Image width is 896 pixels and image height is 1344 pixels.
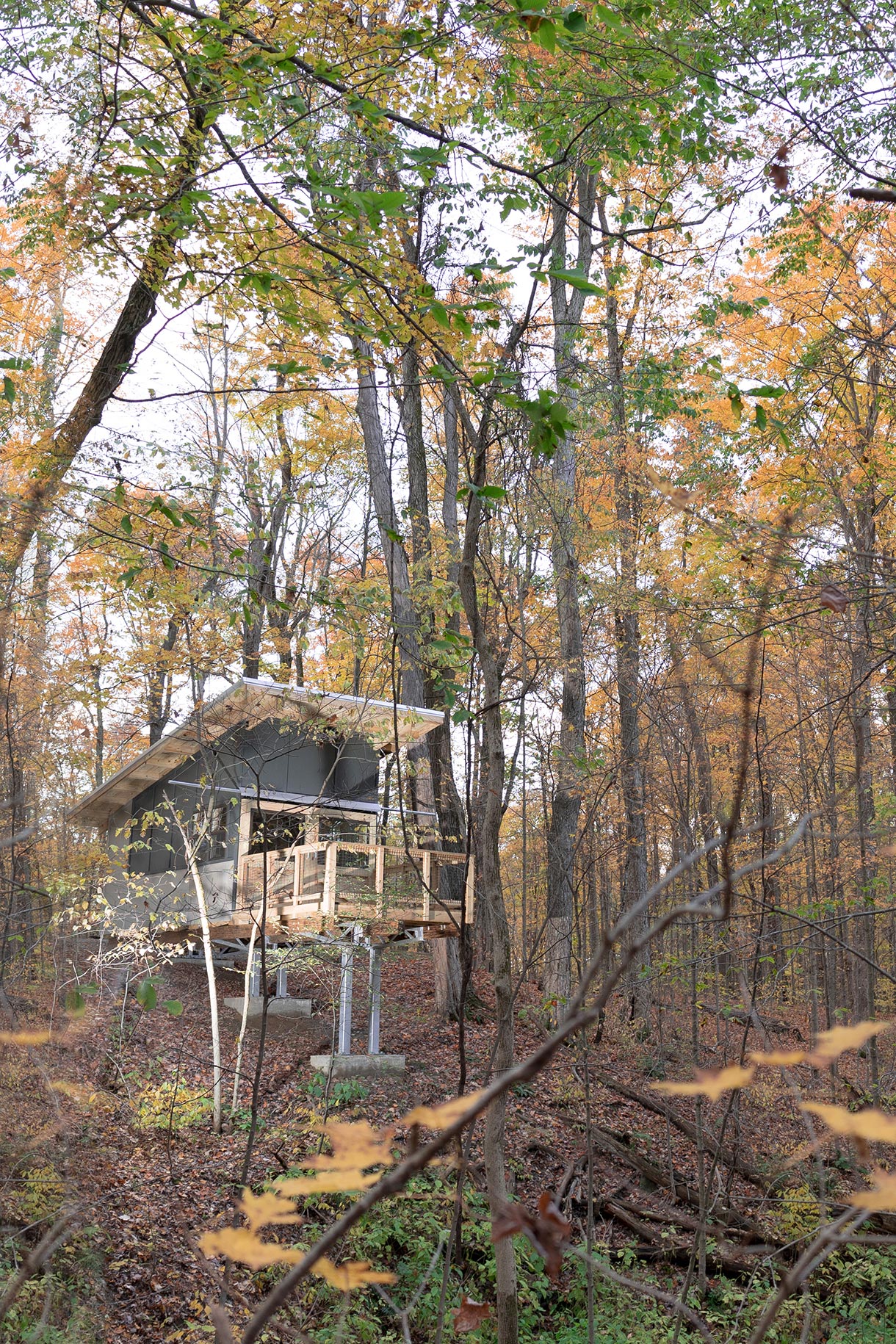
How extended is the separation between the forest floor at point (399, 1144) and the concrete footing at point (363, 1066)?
6.4 inches

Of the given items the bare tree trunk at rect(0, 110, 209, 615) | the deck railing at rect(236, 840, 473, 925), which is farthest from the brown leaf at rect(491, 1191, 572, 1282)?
the deck railing at rect(236, 840, 473, 925)

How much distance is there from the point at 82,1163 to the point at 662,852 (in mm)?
21076

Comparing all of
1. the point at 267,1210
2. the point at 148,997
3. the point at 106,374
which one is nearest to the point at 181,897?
the point at 106,374

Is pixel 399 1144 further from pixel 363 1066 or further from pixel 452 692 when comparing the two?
pixel 452 692

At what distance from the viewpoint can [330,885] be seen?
11.1 meters

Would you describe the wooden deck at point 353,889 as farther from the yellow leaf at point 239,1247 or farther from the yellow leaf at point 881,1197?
the yellow leaf at point 881,1197

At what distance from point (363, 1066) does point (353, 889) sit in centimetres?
198

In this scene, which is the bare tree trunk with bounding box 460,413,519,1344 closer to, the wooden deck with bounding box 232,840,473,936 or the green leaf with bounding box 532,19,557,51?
the green leaf with bounding box 532,19,557,51

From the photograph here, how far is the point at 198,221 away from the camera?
498 cm

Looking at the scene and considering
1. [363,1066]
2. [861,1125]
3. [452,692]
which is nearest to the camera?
[861,1125]

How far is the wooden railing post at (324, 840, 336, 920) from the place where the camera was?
11.1 meters

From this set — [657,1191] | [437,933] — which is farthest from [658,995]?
[657,1191]

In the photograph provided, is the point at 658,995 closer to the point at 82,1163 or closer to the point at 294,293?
the point at 82,1163

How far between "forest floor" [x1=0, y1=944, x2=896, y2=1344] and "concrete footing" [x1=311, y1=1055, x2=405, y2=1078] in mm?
163
